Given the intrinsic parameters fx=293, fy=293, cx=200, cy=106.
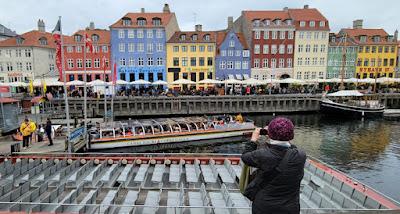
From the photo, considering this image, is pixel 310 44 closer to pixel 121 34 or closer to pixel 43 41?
pixel 121 34

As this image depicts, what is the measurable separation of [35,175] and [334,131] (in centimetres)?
3057

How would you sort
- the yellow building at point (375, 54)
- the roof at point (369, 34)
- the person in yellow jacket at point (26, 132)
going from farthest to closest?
the roof at point (369, 34) < the yellow building at point (375, 54) < the person in yellow jacket at point (26, 132)

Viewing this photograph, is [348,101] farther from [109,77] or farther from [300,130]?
[109,77]

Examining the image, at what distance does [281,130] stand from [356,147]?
2626 cm

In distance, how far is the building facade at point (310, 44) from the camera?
197 ft

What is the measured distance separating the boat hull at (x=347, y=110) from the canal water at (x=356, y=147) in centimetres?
187

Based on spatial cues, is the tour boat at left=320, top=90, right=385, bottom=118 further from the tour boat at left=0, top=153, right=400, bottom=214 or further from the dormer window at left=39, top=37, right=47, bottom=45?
the dormer window at left=39, top=37, right=47, bottom=45

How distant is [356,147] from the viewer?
25938 mm

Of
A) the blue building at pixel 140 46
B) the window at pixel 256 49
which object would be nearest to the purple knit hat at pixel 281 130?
the blue building at pixel 140 46

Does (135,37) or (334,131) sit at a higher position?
(135,37)

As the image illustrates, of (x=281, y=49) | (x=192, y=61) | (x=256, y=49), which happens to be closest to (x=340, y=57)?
(x=281, y=49)

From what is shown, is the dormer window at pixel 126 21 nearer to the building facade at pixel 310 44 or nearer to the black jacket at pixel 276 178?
the building facade at pixel 310 44

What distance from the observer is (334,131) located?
33.0 metres

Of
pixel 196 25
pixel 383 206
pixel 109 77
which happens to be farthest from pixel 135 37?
pixel 383 206
